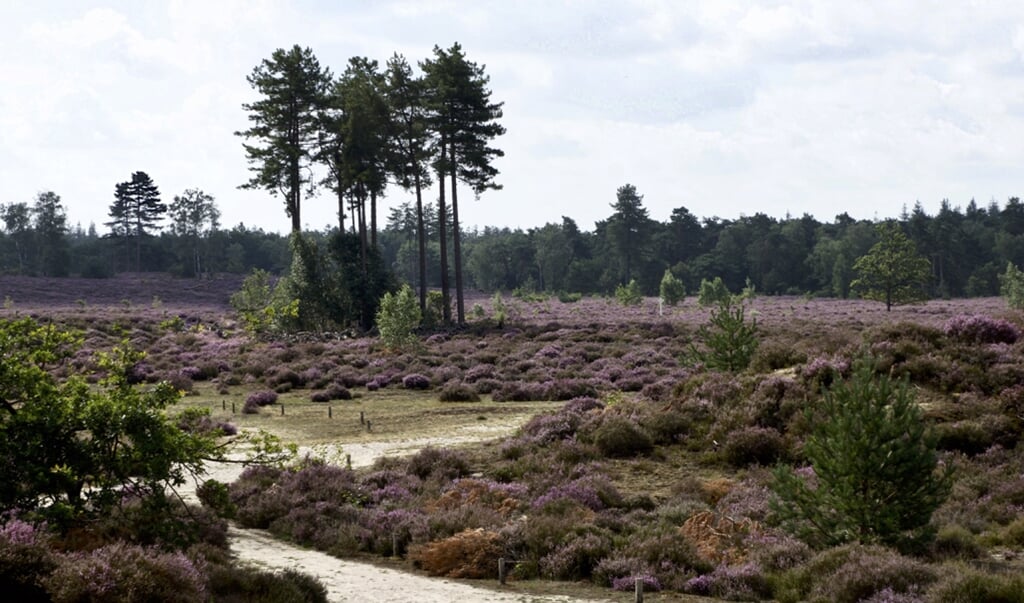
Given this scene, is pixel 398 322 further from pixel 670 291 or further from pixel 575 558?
pixel 670 291

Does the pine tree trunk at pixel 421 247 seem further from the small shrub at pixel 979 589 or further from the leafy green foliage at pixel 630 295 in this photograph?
the small shrub at pixel 979 589

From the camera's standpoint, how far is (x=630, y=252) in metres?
127

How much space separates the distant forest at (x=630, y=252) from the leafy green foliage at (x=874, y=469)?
96.6m

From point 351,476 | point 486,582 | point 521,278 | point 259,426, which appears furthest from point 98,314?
point 521,278

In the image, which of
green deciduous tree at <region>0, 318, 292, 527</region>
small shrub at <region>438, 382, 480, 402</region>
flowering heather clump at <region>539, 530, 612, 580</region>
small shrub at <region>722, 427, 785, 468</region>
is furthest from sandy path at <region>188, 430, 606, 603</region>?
small shrub at <region>438, 382, 480, 402</region>

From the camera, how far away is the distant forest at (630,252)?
111000 mm

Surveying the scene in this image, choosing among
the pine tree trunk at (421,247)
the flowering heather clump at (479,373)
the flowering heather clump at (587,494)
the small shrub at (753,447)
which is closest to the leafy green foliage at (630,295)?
the pine tree trunk at (421,247)

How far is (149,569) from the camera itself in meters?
8.53

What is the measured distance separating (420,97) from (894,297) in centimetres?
4071

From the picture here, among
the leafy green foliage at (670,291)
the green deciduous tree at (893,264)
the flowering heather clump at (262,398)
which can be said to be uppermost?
the green deciduous tree at (893,264)

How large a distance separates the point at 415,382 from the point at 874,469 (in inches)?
1021

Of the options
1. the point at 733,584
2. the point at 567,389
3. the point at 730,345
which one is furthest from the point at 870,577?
the point at 567,389

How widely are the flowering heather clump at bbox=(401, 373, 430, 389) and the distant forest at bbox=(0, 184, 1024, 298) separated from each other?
71563 mm

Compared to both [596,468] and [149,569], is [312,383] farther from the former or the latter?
[149,569]
